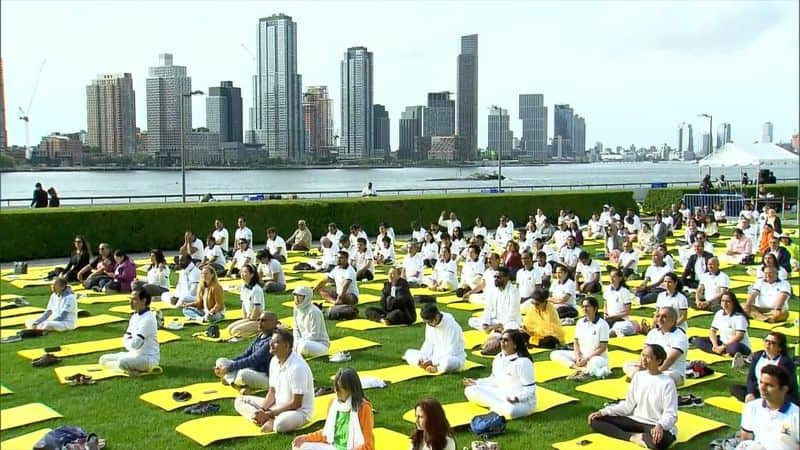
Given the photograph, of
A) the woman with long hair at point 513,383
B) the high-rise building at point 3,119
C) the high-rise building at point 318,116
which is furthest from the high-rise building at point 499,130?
the high-rise building at point 3,119

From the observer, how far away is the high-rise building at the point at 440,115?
1416 inches

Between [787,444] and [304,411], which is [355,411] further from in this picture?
[787,444]

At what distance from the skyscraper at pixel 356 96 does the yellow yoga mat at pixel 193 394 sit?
483 inches

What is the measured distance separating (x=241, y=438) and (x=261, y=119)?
47.9 feet

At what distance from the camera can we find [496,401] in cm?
740

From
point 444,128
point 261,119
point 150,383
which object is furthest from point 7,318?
point 444,128

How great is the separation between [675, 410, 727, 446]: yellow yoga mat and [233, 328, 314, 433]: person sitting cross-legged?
3107 mm

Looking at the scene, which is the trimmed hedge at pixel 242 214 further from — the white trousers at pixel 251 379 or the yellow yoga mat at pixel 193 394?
the white trousers at pixel 251 379

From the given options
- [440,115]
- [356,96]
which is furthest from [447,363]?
[440,115]

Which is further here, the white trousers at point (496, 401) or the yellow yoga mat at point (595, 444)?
the white trousers at point (496, 401)

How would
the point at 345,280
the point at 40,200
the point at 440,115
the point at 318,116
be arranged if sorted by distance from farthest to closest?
1. the point at 440,115
2. the point at 318,116
3. the point at 40,200
4. the point at 345,280

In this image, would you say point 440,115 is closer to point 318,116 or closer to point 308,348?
point 318,116

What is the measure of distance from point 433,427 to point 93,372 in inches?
200

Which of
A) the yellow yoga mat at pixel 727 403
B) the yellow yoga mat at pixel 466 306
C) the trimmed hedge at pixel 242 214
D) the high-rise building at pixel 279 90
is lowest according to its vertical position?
the yellow yoga mat at pixel 727 403
